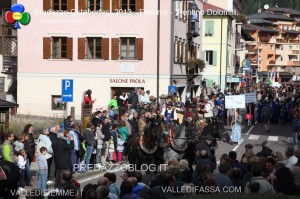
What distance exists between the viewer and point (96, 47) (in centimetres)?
4253

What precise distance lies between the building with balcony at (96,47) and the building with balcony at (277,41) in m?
96.8

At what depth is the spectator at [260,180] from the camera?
41.5 ft

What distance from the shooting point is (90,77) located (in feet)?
141

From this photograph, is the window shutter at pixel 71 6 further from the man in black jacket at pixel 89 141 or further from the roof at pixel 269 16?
the roof at pixel 269 16

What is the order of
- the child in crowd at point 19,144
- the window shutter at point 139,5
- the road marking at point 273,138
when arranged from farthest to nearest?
the window shutter at point 139,5, the road marking at point 273,138, the child in crowd at point 19,144

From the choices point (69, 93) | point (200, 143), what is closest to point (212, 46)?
point (69, 93)

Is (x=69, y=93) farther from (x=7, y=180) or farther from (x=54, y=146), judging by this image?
(x=7, y=180)

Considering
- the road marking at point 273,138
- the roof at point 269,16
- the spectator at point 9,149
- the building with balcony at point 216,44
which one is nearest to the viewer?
the spectator at point 9,149

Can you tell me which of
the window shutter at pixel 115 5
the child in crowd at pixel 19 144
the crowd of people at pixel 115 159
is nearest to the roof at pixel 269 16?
the window shutter at pixel 115 5

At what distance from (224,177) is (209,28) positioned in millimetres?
61643

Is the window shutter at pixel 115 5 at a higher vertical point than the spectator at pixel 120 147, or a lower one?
higher

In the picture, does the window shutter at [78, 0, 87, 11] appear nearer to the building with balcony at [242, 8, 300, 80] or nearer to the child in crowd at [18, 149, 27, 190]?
the child in crowd at [18, 149, 27, 190]

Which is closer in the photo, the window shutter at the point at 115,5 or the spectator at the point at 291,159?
the spectator at the point at 291,159

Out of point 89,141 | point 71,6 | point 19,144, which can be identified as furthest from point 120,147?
point 71,6
